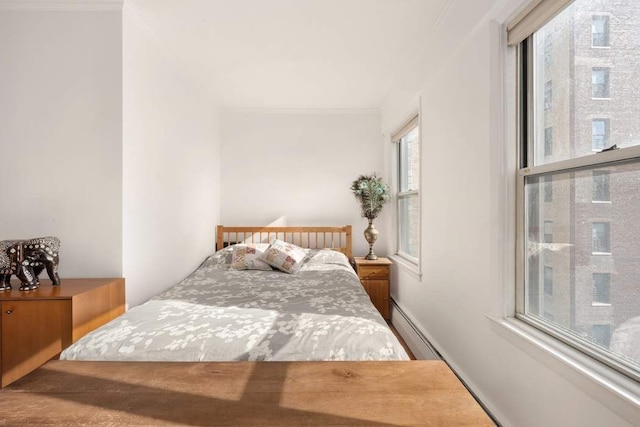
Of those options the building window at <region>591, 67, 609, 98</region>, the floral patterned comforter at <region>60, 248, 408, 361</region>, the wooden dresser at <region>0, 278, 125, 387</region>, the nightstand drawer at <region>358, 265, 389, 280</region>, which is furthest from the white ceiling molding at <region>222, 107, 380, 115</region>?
the building window at <region>591, 67, 609, 98</region>

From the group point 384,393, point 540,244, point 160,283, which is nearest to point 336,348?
point 384,393

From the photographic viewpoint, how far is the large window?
1.10m

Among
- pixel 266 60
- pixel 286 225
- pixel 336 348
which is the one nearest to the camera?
pixel 336 348

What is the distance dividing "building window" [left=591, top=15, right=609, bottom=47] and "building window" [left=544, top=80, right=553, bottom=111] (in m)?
0.26

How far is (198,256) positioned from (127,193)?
1472mm

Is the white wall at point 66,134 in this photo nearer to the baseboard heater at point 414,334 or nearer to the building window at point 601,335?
the baseboard heater at point 414,334

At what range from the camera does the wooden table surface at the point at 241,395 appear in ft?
2.64

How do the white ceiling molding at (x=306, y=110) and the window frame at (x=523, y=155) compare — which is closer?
the window frame at (x=523, y=155)

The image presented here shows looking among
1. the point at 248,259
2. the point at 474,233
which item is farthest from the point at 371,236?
the point at 474,233

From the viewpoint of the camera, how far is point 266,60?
2979 mm

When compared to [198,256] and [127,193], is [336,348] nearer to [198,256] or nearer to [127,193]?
[127,193]

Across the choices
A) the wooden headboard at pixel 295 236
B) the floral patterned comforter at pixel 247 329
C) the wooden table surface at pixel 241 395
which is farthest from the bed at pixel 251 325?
the wooden headboard at pixel 295 236

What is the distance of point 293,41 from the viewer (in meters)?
2.66

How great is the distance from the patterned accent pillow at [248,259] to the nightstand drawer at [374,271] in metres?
1.09
